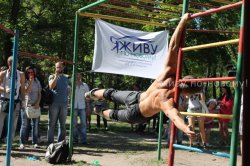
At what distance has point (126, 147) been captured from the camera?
8750mm

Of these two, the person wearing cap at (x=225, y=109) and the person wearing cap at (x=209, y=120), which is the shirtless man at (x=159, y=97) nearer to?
the person wearing cap at (x=209, y=120)

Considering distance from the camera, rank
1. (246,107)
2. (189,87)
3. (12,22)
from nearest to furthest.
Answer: (246,107)
(189,87)
(12,22)

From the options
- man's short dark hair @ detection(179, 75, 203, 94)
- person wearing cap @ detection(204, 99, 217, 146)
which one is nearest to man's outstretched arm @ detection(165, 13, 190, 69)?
man's short dark hair @ detection(179, 75, 203, 94)

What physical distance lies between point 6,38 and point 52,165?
7961mm

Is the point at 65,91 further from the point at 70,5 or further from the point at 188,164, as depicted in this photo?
the point at 70,5

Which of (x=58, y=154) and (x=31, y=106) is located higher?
(x=31, y=106)

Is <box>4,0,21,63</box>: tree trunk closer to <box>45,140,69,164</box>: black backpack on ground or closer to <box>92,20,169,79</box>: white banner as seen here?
<box>45,140,69,164</box>: black backpack on ground

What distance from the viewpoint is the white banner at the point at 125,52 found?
21.2 feet

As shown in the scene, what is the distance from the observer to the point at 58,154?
6539 mm

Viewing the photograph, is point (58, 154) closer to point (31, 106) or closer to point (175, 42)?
point (31, 106)

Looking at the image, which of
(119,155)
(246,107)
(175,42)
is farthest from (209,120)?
(246,107)

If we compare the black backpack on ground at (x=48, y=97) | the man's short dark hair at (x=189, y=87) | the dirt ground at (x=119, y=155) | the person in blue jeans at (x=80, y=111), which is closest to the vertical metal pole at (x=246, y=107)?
the man's short dark hair at (x=189, y=87)

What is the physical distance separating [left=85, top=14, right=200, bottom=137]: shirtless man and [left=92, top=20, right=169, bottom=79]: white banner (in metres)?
0.92

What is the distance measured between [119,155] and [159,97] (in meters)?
3.40
